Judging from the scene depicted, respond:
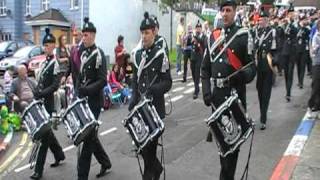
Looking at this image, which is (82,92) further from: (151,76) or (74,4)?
(74,4)

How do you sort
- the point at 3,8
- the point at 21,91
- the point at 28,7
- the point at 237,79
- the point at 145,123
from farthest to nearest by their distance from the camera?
the point at 3,8
the point at 28,7
the point at 21,91
the point at 145,123
the point at 237,79

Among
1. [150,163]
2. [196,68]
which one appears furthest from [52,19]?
[150,163]

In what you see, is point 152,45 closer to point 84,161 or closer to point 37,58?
point 84,161

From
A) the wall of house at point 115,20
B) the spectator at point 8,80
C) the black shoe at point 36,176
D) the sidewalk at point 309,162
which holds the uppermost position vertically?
the wall of house at point 115,20

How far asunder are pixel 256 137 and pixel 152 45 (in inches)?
155

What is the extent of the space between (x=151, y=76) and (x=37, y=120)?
78.4 inches

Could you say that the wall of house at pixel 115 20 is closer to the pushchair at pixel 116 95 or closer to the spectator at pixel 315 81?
the pushchair at pixel 116 95

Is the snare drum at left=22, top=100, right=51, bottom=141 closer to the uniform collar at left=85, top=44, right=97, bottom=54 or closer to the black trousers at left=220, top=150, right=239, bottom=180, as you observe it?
the uniform collar at left=85, top=44, right=97, bottom=54

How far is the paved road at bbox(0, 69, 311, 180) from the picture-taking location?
8070mm

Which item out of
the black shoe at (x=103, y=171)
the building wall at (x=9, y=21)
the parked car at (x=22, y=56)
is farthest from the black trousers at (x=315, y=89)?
the building wall at (x=9, y=21)

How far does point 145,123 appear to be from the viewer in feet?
21.4

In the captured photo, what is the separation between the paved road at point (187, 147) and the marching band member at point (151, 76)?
98 cm

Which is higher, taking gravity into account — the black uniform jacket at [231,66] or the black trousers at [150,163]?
the black uniform jacket at [231,66]

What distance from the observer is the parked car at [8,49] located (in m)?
31.1
